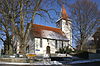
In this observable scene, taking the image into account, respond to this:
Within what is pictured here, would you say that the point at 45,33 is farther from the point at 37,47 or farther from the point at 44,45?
the point at 37,47

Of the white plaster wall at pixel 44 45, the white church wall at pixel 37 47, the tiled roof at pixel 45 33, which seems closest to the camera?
the white church wall at pixel 37 47

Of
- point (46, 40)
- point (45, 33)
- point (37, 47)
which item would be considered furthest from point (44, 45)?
point (45, 33)

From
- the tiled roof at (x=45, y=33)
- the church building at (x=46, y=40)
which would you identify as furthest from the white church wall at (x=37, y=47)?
the tiled roof at (x=45, y=33)

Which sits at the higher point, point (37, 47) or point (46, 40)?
point (46, 40)

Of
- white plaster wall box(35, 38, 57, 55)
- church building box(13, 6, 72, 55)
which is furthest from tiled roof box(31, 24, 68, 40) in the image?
white plaster wall box(35, 38, 57, 55)

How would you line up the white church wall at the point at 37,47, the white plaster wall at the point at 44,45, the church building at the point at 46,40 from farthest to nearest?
the white plaster wall at the point at 44,45 < the church building at the point at 46,40 < the white church wall at the point at 37,47

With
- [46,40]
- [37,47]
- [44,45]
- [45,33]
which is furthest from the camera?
[45,33]

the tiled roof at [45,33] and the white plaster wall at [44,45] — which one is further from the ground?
the tiled roof at [45,33]

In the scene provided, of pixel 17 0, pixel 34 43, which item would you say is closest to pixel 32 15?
pixel 17 0

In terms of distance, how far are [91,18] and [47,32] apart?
13.8m

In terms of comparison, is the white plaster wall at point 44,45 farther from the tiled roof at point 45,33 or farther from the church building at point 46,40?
the tiled roof at point 45,33

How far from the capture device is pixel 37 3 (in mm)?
20078

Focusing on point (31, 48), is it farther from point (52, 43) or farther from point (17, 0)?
point (17, 0)

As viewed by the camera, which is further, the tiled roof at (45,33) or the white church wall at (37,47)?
the tiled roof at (45,33)
